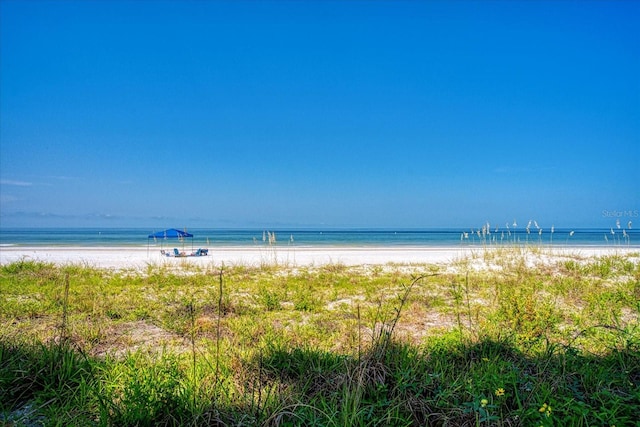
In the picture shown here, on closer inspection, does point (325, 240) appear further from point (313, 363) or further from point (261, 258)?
point (313, 363)

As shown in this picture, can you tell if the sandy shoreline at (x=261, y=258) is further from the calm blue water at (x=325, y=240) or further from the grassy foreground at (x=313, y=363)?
the grassy foreground at (x=313, y=363)

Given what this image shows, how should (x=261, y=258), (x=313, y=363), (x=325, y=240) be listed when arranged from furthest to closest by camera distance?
1. (x=325, y=240)
2. (x=261, y=258)
3. (x=313, y=363)

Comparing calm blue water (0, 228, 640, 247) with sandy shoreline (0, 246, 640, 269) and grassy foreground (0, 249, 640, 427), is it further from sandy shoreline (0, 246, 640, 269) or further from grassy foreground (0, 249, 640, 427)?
grassy foreground (0, 249, 640, 427)

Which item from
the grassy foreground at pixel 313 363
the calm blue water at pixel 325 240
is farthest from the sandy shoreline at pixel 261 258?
the grassy foreground at pixel 313 363

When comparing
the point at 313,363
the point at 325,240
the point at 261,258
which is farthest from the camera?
the point at 325,240

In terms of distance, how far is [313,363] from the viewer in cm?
351

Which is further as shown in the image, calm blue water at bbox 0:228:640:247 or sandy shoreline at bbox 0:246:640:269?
calm blue water at bbox 0:228:640:247

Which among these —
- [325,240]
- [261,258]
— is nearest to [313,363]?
[261,258]

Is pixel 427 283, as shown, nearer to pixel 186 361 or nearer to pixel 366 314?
pixel 366 314

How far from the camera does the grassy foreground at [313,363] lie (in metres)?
2.65

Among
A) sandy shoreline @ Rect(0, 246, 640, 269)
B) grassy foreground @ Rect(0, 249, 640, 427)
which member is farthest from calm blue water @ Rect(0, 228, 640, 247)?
grassy foreground @ Rect(0, 249, 640, 427)

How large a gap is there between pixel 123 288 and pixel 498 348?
726 centimetres

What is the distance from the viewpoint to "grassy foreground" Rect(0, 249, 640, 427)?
2.65 m

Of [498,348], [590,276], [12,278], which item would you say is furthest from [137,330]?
[590,276]
